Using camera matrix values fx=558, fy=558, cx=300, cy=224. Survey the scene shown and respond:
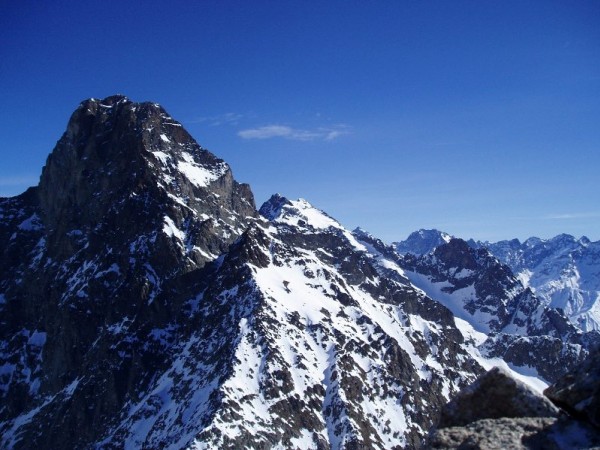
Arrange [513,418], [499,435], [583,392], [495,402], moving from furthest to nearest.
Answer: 1. [495,402]
2. [513,418]
3. [499,435]
4. [583,392]

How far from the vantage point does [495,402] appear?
1617 cm

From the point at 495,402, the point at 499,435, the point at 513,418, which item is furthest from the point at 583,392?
the point at 495,402

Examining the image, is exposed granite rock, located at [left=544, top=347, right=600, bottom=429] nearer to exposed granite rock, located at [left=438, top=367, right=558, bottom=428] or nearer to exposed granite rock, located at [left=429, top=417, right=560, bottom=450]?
exposed granite rock, located at [left=438, top=367, right=558, bottom=428]

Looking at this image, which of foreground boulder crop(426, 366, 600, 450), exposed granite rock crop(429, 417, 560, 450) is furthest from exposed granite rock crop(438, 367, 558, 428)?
exposed granite rock crop(429, 417, 560, 450)

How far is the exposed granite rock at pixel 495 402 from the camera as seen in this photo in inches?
612

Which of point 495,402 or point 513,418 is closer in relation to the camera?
point 513,418

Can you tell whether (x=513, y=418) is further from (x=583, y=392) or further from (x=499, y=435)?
(x=583, y=392)

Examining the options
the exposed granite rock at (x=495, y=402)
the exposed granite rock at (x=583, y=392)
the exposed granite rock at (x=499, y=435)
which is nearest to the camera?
the exposed granite rock at (x=583, y=392)

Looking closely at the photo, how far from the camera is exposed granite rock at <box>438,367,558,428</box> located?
1554cm

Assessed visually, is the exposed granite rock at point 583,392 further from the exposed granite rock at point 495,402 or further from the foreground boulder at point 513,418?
the exposed granite rock at point 495,402

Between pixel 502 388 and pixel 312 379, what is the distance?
18045 cm

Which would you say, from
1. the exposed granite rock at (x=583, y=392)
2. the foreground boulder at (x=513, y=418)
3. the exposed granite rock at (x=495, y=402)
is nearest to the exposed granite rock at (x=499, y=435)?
the foreground boulder at (x=513, y=418)

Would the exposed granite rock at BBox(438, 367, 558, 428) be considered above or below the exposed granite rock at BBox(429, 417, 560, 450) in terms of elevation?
above

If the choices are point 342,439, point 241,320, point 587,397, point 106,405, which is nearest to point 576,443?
point 587,397
